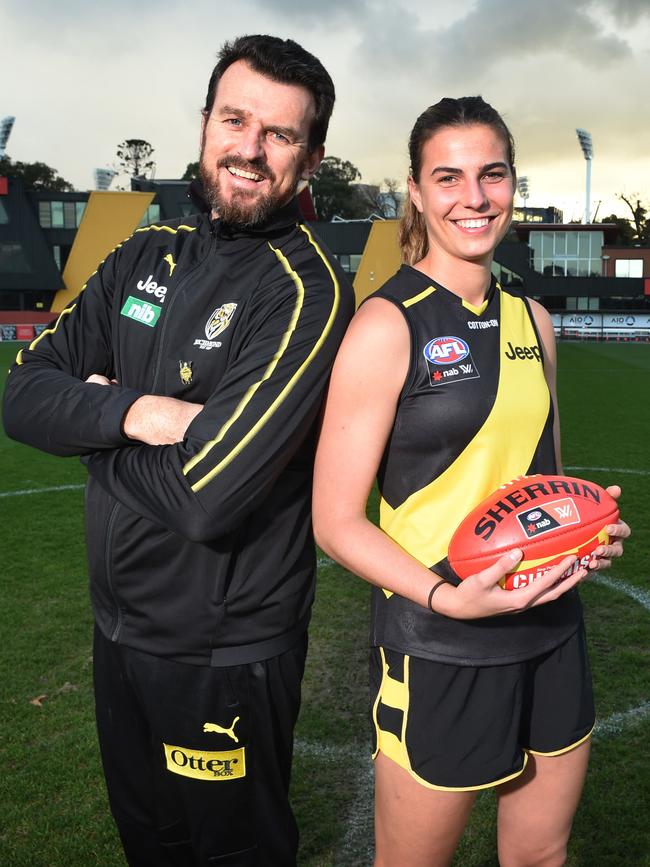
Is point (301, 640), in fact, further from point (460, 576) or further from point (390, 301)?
point (390, 301)

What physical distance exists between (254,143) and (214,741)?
1568 mm

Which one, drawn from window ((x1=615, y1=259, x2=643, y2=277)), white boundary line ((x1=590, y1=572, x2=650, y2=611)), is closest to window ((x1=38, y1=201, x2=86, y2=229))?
window ((x1=615, y1=259, x2=643, y2=277))

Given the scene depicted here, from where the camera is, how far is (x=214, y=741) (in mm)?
2186

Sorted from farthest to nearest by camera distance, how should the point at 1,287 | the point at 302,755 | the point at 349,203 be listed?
the point at 349,203 < the point at 1,287 < the point at 302,755

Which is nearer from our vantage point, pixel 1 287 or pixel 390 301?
pixel 390 301

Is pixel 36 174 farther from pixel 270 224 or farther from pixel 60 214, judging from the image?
pixel 270 224

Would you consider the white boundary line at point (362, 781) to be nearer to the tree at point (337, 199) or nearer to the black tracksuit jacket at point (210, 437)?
the black tracksuit jacket at point (210, 437)

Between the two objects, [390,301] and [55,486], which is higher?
[390,301]

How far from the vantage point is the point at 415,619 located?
2100mm

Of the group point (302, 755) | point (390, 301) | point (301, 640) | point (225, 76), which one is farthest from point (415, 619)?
point (302, 755)

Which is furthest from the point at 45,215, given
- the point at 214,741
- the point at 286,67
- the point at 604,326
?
the point at 214,741

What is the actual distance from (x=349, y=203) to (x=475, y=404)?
84473 millimetres

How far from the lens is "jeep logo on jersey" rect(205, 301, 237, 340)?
7.22ft

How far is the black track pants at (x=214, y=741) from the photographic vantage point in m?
2.18
